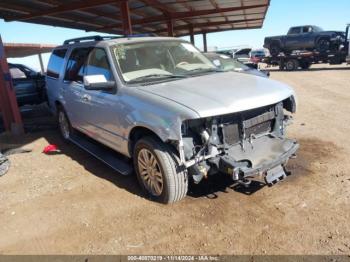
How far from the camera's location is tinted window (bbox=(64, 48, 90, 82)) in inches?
224

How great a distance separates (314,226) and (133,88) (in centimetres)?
256

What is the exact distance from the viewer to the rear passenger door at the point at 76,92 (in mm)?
5590

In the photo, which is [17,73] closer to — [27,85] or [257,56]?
[27,85]

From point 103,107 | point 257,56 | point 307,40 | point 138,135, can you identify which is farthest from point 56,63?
point 257,56

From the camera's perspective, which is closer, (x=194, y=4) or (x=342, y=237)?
(x=342, y=237)

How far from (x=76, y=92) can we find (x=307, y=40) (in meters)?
21.0

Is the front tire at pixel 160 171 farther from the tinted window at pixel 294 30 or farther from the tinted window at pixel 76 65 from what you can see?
the tinted window at pixel 294 30

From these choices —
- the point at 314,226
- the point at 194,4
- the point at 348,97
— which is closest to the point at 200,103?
the point at 314,226

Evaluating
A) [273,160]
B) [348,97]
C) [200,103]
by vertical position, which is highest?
[200,103]

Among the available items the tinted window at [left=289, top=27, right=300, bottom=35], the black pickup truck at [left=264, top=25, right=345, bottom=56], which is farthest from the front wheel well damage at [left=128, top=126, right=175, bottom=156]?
the tinted window at [left=289, top=27, right=300, bottom=35]

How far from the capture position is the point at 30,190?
5047mm

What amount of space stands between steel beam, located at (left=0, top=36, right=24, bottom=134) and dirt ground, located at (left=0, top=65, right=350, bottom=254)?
9.98 feet

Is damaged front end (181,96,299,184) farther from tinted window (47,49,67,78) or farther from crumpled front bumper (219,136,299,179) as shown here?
tinted window (47,49,67,78)

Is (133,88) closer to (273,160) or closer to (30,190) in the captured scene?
(273,160)
